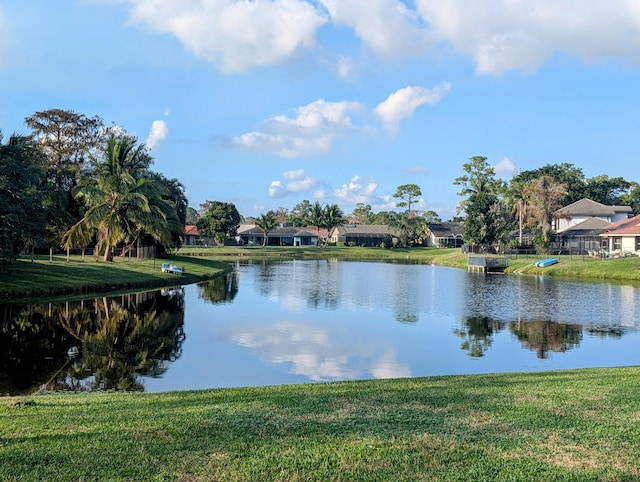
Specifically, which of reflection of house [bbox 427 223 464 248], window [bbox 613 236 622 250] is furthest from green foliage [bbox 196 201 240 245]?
window [bbox 613 236 622 250]

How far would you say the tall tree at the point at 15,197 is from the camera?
26531 millimetres

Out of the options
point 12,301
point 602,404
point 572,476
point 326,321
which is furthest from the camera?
point 12,301

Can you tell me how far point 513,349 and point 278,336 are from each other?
7997 mm

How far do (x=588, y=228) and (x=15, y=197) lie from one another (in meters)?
68.6

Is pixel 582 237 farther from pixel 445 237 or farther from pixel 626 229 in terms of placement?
pixel 445 237

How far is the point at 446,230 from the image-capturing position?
114 m

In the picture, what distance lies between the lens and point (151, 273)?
1581 inches

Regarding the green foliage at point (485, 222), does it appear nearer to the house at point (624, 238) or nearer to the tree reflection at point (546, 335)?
the house at point (624, 238)

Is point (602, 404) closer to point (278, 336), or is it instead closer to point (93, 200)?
point (278, 336)

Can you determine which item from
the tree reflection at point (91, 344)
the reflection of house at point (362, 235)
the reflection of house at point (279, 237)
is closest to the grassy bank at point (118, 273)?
the tree reflection at point (91, 344)

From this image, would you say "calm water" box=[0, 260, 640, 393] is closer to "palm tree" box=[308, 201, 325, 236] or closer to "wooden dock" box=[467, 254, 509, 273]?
"wooden dock" box=[467, 254, 509, 273]

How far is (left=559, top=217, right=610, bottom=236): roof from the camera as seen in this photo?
239 feet

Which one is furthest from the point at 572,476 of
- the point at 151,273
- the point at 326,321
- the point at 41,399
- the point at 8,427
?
the point at 151,273

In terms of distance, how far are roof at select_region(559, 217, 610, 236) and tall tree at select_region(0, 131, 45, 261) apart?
6559cm
